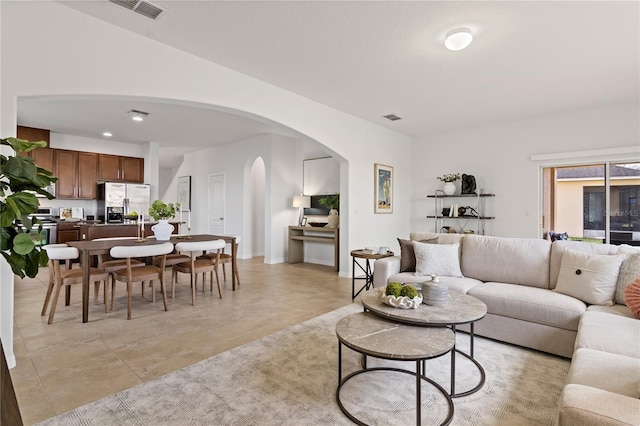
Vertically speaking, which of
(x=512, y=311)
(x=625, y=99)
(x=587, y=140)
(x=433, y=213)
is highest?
(x=625, y=99)

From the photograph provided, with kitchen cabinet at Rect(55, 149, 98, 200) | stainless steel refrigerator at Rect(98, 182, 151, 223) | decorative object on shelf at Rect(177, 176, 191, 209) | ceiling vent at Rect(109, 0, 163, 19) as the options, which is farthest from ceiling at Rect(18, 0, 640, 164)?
decorative object on shelf at Rect(177, 176, 191, 209)

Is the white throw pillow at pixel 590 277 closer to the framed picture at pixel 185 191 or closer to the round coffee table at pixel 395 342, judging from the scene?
the round coffee table at pixel 395 342

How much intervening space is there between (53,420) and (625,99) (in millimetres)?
7158

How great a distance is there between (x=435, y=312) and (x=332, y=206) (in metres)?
4.39

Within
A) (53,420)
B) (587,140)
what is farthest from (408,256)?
(587,140)

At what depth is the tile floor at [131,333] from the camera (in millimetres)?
2184

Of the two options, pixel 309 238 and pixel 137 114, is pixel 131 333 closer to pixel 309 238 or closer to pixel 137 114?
pixel 137 114

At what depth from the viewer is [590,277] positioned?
105 inches

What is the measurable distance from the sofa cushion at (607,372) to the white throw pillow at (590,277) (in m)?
1.11

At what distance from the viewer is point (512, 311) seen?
9.02ft

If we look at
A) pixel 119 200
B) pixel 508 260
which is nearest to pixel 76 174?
pixel 119 200

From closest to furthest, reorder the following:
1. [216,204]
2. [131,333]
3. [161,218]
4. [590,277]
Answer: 1. [590,277]
2. [131,333]
3. [161,218]
4. [216,204]

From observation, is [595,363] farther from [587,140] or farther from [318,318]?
[587,140]

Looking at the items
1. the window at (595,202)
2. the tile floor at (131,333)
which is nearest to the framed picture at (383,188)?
the tile floor at (131,333)
